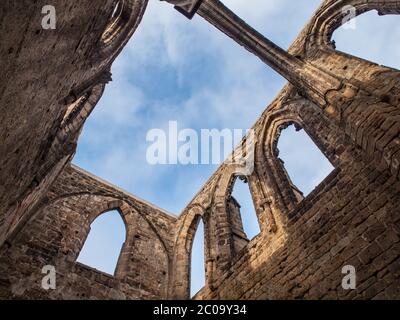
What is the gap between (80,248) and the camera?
7609 millimetres

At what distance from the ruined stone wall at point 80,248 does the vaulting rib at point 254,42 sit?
5445mm

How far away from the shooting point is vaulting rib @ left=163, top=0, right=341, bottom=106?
6336 millimetres

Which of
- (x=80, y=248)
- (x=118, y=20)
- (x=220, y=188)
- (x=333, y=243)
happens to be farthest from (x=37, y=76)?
(x=220, y=188)

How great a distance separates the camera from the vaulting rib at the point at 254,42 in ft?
20.8

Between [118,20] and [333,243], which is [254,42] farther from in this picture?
[333,243]

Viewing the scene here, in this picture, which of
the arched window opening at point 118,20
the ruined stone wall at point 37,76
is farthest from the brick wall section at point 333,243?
the arched window opening at point 118,20

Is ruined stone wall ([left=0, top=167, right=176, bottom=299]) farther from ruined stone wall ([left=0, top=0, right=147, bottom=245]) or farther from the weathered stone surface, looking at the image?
ruined stone wall ([left=0, top=0, right=147, bottom=245])

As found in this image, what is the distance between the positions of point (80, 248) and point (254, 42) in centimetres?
635

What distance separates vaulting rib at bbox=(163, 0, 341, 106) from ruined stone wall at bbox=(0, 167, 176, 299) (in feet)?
17.9

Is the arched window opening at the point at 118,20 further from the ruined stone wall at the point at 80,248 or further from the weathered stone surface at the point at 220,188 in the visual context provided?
the ruined stone wall at the point at 80,248
